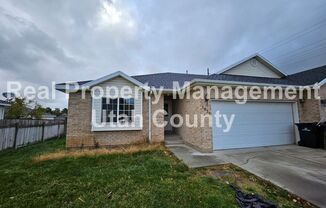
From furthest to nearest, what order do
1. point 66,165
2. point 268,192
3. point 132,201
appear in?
1. point 66,165
2. point 268,192
3. point 132,201

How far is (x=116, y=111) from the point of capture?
809 cm

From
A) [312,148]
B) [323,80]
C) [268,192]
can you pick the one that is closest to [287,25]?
[323,80]

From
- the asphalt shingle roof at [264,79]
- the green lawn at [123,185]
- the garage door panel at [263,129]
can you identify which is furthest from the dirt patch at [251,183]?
the asphalt shingle roof at [264,79]

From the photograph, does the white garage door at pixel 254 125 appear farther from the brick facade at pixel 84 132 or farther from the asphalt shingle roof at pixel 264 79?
the brick facade at pixel 84 132

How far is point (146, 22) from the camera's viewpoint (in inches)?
440

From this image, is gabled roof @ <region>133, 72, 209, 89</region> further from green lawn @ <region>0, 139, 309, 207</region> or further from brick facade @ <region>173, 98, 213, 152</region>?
green lawn @ <region>0, 139, 309, 207</region>

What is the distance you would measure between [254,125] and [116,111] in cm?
743

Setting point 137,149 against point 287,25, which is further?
point 287,25

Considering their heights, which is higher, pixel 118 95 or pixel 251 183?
pixel 118 95

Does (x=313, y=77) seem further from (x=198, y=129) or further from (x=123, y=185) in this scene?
(x=123, y=185)

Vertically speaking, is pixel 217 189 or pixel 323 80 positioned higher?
pixel 323 80

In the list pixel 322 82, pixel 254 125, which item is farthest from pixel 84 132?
pixel 322 82

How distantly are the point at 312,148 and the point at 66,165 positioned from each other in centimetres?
1125

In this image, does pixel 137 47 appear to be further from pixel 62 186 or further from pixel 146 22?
pixel 62 186
